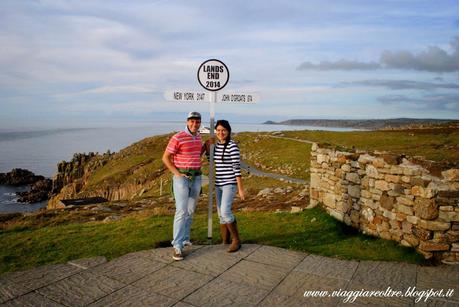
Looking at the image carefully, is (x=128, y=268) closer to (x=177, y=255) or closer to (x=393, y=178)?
(x=177, y=255)

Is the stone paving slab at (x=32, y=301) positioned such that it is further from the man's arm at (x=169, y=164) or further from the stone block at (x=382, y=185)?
the stone block at (x=382, y=185)

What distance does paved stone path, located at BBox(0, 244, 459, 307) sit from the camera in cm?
492

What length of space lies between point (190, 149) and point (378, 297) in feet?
12.7

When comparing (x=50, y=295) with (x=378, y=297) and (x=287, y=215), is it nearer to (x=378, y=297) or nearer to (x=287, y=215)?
(x=378, y=297)

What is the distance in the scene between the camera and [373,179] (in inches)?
315

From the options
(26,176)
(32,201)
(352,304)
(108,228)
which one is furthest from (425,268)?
(26,176)

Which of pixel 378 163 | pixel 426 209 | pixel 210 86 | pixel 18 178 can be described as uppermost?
pixel 210 86

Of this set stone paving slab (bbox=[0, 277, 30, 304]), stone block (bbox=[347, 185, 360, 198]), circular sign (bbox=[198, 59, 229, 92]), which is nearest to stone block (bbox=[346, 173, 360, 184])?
stone block (bbox=[347, 185, 360, 198])

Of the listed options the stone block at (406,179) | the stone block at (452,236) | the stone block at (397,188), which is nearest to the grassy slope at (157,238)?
the stone block at (452,236)

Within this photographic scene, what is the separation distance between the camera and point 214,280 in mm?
5586

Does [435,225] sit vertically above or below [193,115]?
below

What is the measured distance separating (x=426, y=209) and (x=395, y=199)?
84 cm

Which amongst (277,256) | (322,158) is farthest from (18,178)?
(277,256)

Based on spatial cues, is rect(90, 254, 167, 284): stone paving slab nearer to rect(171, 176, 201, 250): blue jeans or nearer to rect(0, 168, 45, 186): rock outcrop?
rect(171, 176, 201, 250): blue jeans
